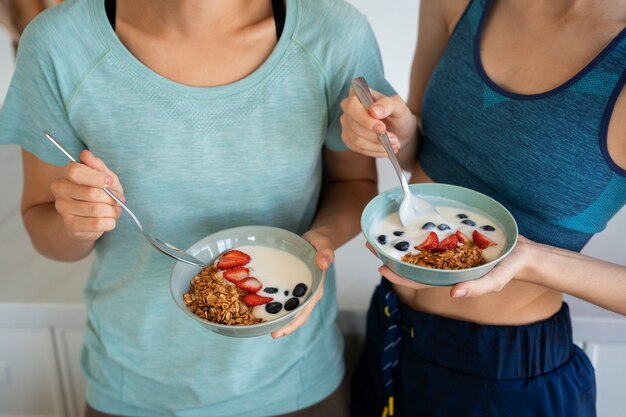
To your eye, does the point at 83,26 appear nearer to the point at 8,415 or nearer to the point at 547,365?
the point at 547,365

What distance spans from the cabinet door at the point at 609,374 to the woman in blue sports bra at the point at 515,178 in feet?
1.37

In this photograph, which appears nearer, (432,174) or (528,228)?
(528,228)

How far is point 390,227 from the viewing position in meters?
0.94

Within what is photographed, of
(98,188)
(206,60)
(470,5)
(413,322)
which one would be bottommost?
(413,322)

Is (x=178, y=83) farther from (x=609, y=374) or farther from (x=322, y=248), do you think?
(x=609, y=374)

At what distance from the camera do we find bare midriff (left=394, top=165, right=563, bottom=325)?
1.01 meters

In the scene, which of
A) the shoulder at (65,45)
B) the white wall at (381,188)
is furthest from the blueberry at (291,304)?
the white wall at (381,188)

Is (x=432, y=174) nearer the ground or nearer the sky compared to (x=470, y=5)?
nearer the ground

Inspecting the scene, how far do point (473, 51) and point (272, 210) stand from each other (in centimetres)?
40

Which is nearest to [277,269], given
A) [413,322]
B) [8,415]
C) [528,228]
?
[413,322]

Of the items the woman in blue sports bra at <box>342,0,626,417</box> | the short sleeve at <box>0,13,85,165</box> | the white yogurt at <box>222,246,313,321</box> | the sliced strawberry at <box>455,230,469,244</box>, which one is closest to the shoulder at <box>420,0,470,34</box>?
the woman in blue sports bra at <box>342,0,626,417</box>

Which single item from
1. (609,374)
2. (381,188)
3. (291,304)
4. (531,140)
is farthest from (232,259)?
(609,374)

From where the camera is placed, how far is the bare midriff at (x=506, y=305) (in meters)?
1.01

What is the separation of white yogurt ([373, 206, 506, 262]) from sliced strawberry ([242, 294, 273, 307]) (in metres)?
0.17
